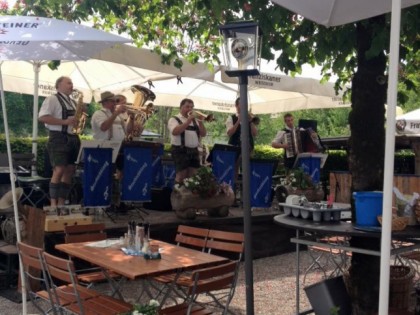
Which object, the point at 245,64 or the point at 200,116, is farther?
the point at 200,116

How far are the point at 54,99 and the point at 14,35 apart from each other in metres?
2.41

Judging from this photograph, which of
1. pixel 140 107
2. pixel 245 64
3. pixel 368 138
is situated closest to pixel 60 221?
pixel 140 107

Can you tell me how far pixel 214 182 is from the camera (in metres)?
7.78

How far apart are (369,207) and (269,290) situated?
10.3 feet

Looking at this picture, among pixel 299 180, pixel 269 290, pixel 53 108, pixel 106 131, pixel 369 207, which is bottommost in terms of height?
pixel 269 290

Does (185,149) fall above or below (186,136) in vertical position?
below

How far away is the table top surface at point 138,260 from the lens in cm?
399

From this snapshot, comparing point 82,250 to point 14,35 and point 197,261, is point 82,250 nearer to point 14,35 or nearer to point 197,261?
point 197,261

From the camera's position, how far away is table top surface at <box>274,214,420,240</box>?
11.7 ft

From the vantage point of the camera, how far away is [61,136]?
6969mm

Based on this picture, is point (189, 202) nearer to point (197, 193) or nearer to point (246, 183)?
point (197, 193)

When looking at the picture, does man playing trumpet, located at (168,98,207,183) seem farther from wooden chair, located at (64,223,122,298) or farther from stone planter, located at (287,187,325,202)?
wooden chair, located at (64,223,122,298)

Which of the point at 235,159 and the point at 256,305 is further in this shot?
the point at 235,159

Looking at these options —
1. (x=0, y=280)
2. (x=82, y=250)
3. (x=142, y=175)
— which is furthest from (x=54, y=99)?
(x=82, y=250)
